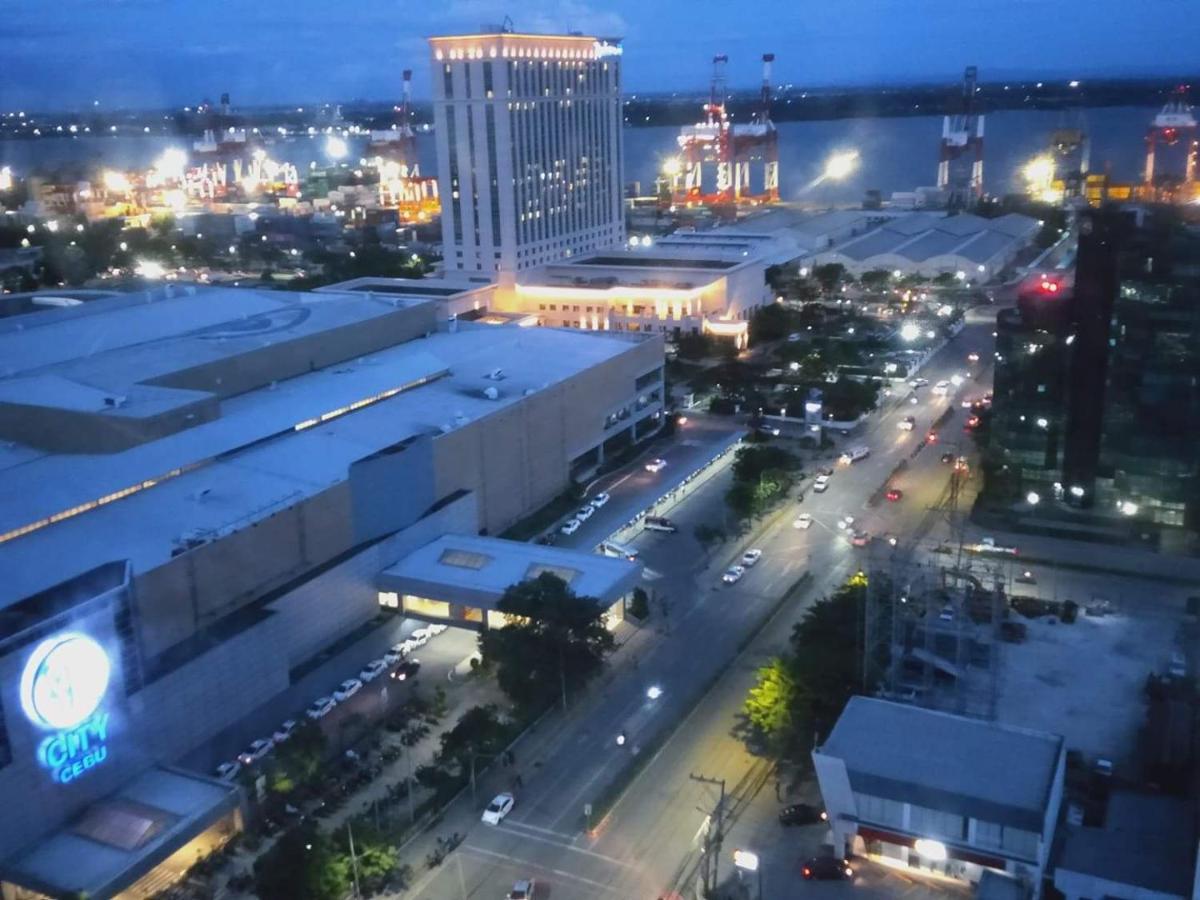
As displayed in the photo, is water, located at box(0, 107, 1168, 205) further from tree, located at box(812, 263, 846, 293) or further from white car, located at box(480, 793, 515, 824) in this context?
white car, located at box(480, 793, 515, 824)

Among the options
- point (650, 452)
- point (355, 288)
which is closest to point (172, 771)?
point (650, 452)

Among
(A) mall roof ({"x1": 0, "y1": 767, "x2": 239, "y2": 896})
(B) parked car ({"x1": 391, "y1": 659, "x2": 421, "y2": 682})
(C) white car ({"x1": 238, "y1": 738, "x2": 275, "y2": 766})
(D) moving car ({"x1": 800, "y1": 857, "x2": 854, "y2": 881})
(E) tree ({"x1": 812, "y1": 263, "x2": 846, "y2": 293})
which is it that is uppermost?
(E) tree ({"x1": 812, "y1": 263, "x2": 846, "y2": 293})

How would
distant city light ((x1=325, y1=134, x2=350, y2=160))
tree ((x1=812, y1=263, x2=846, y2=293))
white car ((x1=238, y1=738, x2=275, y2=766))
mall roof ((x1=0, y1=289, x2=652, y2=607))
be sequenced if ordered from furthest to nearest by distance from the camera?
distant city light ((x1=325, y1=134, x2=350, y2=160)), tree ((x1=812, y1=263, x2=846, y2=293)), mall roof ((x1=0, y1=289, x2=652, y2=607)), white car ((x1=238, y1=738, x2=275, y2=766))

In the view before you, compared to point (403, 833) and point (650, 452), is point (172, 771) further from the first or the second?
point (650, 452)

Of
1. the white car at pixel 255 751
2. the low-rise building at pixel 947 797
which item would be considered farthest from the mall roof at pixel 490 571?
the low-rise building at pixel 947 797

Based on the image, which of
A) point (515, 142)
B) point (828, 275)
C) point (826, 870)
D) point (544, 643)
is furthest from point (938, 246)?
point (826, 870)

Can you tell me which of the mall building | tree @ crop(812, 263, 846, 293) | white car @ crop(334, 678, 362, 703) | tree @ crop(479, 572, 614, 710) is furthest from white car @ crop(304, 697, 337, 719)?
tree @ crop(812, 263, 846, 293)

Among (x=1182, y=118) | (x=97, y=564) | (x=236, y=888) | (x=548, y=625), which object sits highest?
(x=1182, y=118)
